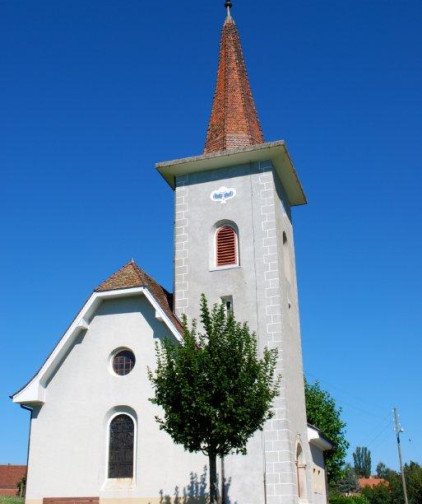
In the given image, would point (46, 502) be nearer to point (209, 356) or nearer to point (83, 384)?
point (83, 384)

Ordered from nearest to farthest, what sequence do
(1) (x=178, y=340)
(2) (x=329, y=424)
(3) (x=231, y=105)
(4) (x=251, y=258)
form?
(1) (x=178, y=340)
(4) (x=251, y=258)
(3) (x=231, y=105)
(2) (x=329, y=424)

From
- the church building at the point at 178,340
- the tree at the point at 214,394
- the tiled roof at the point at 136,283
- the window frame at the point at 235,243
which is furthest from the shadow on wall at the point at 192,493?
the window frame at the point at 235,243

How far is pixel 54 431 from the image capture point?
21.4 meters

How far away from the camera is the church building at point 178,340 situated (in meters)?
20.2

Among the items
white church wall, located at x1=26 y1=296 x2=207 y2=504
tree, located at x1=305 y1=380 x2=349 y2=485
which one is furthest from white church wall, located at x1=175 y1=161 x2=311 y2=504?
tree, located at x1=305 y1=380 x2=349 y2=485

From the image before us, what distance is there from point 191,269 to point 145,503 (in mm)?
8674

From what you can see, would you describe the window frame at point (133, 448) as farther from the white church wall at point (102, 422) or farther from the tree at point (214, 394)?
the tree at point (214, 394)

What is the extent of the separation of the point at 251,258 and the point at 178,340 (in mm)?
4798

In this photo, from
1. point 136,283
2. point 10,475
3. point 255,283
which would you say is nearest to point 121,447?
point 136,283

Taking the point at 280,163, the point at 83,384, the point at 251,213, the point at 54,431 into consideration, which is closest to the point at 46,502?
the point at 54,431

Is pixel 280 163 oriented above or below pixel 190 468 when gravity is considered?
above

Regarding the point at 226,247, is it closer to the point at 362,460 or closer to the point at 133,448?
the point at 133,448

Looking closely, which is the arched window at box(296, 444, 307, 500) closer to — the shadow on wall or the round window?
the shadow on wall

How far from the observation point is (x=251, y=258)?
23734 mm
